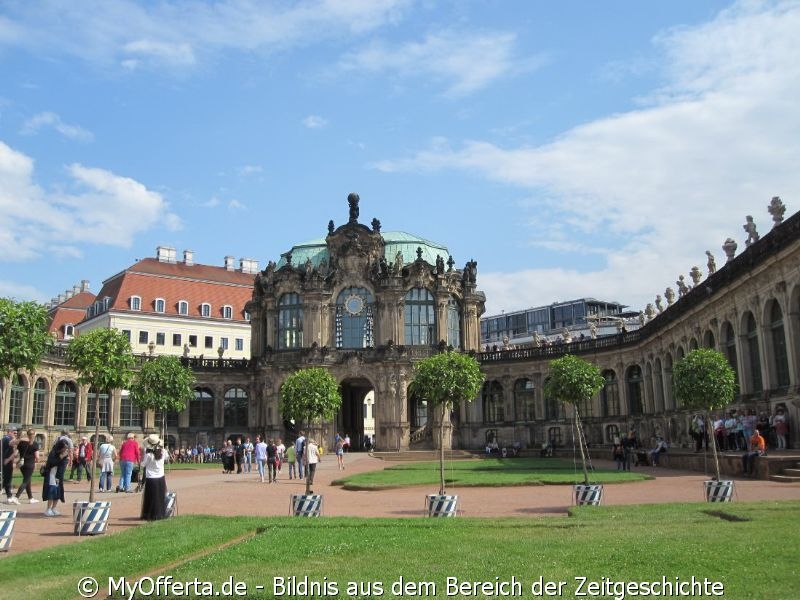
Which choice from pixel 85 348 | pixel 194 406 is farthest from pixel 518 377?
pixel 85 348

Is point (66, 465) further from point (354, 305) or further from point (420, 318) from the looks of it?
point (420, 318)

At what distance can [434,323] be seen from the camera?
73.9m

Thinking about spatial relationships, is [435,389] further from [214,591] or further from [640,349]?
[640,349]

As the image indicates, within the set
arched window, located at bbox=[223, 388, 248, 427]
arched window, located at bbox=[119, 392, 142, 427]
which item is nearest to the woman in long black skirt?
arched window, located at bbox=[119, 392, 142, 427]

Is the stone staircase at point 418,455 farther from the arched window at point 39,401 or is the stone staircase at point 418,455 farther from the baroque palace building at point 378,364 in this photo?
the arched window at point 39,401

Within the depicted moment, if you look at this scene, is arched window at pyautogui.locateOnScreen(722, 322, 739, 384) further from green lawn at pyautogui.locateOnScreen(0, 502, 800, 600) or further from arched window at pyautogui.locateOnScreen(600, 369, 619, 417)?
green lawn at pyautogui.locateOnScreen(0, 502, 800, 600)

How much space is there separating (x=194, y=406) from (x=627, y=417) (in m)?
39.3

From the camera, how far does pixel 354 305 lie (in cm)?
7438

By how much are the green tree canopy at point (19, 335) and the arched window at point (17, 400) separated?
37552 millimetres

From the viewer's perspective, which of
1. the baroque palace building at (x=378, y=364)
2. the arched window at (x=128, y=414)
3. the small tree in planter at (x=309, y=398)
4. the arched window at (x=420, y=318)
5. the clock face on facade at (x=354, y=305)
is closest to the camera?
the small tree in planter at (x=309, y=398)

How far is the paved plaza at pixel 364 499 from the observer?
69.1 feet

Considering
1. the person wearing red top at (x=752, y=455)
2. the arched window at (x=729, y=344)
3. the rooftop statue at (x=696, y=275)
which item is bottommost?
the person wearing red top at (x=752, y=455)

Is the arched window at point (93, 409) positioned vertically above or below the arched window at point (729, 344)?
below

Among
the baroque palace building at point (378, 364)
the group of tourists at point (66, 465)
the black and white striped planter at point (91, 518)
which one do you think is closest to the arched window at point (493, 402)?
the baroque palace building at point (378, 364)
